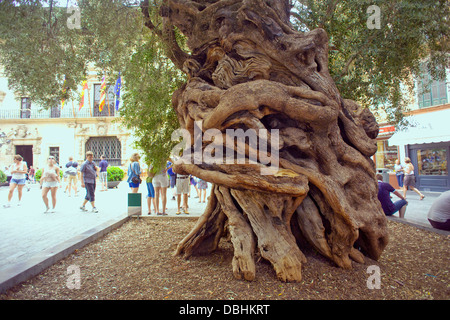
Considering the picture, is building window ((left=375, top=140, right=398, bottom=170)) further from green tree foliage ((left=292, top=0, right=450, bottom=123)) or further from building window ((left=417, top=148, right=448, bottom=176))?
green tree foliage ((left=292, top=0, right=450, bottom=123))

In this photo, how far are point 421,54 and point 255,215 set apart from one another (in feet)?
16.5

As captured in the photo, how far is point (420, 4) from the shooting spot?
4512 millimetres

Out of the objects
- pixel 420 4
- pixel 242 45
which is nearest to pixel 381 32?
pixel 420 4

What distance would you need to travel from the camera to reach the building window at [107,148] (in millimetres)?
28766

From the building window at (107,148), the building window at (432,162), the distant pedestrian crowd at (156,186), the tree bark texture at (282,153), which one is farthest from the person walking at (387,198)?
the building window at (107,148)

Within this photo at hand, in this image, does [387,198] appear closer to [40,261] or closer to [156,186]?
[156,186]

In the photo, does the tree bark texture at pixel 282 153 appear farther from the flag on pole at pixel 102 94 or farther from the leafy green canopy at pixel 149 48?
the flag on pole at pixel 102 94

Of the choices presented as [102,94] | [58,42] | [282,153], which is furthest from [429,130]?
[58,42]

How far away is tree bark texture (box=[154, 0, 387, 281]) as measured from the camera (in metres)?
3.11

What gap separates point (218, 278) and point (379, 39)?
488 cm

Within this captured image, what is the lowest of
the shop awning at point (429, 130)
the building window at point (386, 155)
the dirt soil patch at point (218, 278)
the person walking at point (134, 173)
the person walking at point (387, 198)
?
the dirt soil patch at point (218, 278)

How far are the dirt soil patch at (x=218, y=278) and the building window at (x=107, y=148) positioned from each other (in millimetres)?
26182

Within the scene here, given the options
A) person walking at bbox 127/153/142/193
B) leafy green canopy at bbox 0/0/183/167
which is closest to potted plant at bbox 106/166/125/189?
person walking at bbox 127/153/142/193

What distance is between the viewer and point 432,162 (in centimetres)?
1434
